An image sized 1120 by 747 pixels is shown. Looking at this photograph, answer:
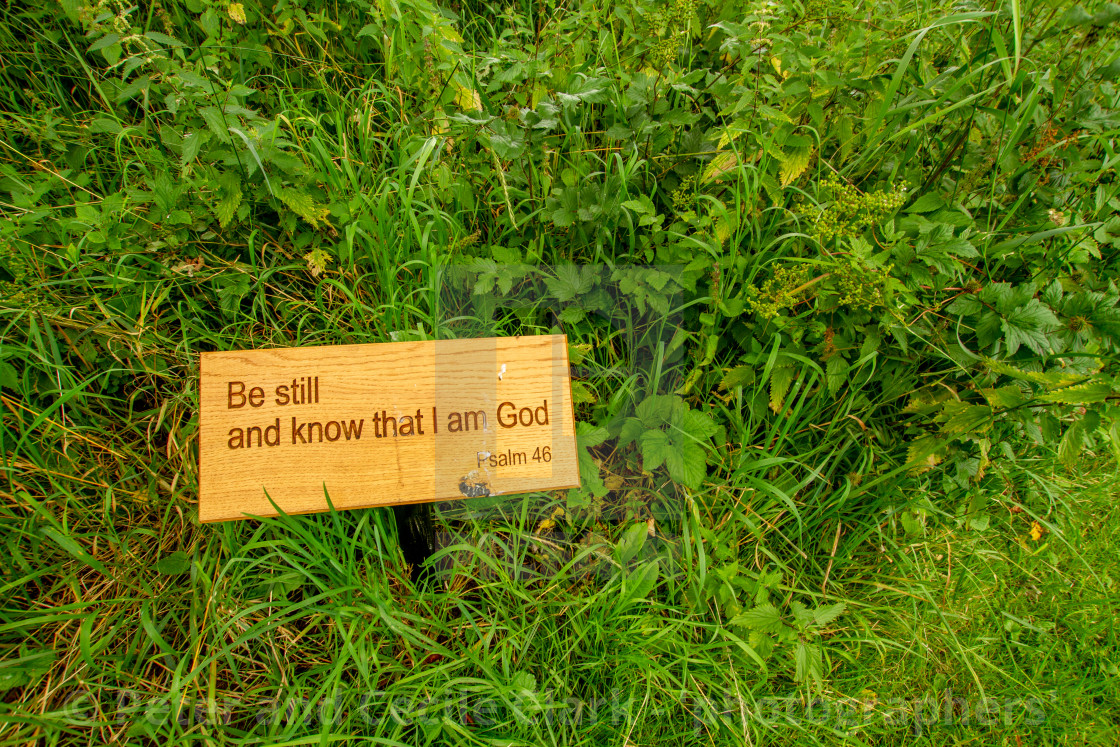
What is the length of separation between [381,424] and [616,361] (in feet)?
2.56

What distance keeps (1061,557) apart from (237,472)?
8.89 ft

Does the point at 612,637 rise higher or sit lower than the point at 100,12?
lower

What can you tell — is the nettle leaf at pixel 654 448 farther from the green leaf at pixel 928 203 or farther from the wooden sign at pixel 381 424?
the green leaf at pixel 928 203

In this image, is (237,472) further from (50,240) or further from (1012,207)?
(1012,207)

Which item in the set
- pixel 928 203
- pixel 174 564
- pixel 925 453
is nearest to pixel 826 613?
pixel 925 453

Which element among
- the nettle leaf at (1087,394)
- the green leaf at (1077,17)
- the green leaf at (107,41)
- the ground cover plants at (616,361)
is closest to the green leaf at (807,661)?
the ground cover plants at (616,361)

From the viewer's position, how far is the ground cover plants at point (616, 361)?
4.41ft

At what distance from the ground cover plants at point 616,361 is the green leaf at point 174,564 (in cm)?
1

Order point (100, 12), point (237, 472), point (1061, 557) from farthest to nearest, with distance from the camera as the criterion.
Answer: point (1061, 557)
point (100, 12)
point (237, 472)

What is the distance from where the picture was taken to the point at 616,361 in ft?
5.46

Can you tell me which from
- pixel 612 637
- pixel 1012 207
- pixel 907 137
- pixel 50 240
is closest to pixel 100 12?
pixel 50 240

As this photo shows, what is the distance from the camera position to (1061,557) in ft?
5.96

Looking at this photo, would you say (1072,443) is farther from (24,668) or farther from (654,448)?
(24,668)

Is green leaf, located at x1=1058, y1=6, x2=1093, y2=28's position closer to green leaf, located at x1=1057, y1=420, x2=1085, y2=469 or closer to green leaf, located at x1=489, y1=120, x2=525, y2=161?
green leaf, located at x1=1057, y1=420, x2=1085, y2=469
